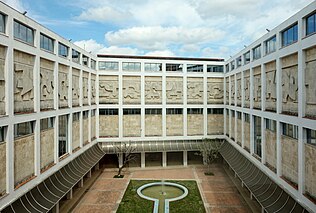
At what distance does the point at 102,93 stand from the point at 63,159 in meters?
13.0

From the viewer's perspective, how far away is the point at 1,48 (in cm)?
1348

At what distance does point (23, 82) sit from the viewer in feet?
51.1

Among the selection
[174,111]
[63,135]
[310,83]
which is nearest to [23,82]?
[63,135]

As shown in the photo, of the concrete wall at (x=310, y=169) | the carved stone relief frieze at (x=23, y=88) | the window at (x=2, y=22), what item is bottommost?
the concrete wall at (x=310, y=169)

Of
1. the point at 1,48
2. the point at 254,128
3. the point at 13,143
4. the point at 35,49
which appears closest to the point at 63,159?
the point at 13,143

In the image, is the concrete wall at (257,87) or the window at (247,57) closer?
the concrete wall at (257,87)

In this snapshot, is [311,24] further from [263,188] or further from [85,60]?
[85,60]

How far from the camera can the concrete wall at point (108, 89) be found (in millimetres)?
32906

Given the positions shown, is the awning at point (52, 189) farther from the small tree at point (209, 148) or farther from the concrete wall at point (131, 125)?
the small tree at point (209, 148)

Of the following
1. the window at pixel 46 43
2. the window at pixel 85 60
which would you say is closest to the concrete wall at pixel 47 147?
the window at pixel 46 43

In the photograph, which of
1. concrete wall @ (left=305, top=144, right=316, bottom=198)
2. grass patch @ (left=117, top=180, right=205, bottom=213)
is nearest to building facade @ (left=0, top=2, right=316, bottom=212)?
concrete wall @ (left=305, top=144, right=316, bottom=198)

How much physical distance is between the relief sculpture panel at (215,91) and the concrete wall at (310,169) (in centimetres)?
2095

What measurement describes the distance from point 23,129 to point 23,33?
245 inches

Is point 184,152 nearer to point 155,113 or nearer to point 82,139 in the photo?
point 155,113
